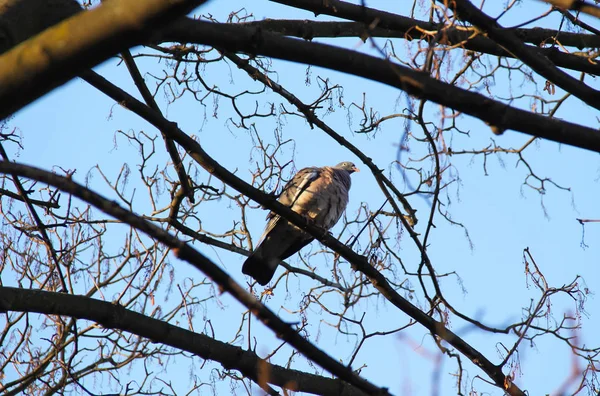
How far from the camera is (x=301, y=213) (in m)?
6.55

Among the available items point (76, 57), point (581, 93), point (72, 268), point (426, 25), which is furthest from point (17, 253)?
point (581, 93)

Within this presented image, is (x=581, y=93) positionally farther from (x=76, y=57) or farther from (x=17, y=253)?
(x=17, y=253)

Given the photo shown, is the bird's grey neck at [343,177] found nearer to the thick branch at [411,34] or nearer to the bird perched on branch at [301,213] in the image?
the bird perched on branch at [301,213]

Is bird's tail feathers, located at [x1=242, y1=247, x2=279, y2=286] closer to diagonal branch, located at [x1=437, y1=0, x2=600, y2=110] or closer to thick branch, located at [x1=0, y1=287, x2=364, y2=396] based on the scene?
thick branch, located at [x1=0, y1=287, x2=364, y2=396]

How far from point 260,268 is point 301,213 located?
1084 mm

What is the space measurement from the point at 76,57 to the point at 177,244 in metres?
0.50

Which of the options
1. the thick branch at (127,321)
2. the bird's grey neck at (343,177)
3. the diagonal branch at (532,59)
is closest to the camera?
the diagonal branch at (532,59)

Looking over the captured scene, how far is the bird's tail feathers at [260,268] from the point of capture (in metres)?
5.53

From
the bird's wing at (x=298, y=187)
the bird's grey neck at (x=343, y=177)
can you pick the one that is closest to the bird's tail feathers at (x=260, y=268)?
the bird's wing at (x=298, y=187)

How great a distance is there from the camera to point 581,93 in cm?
248

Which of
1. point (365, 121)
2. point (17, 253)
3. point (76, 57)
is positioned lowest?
point (76, 57)

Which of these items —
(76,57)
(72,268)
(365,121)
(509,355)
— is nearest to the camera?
(76,57)

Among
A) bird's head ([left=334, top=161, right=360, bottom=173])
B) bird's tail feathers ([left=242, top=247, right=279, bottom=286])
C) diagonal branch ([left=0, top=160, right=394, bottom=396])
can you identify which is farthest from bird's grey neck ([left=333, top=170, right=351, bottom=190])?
diagonal branch ([left=0, top=160, right=394, bottom=396])

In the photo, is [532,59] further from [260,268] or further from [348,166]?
[348,166]
